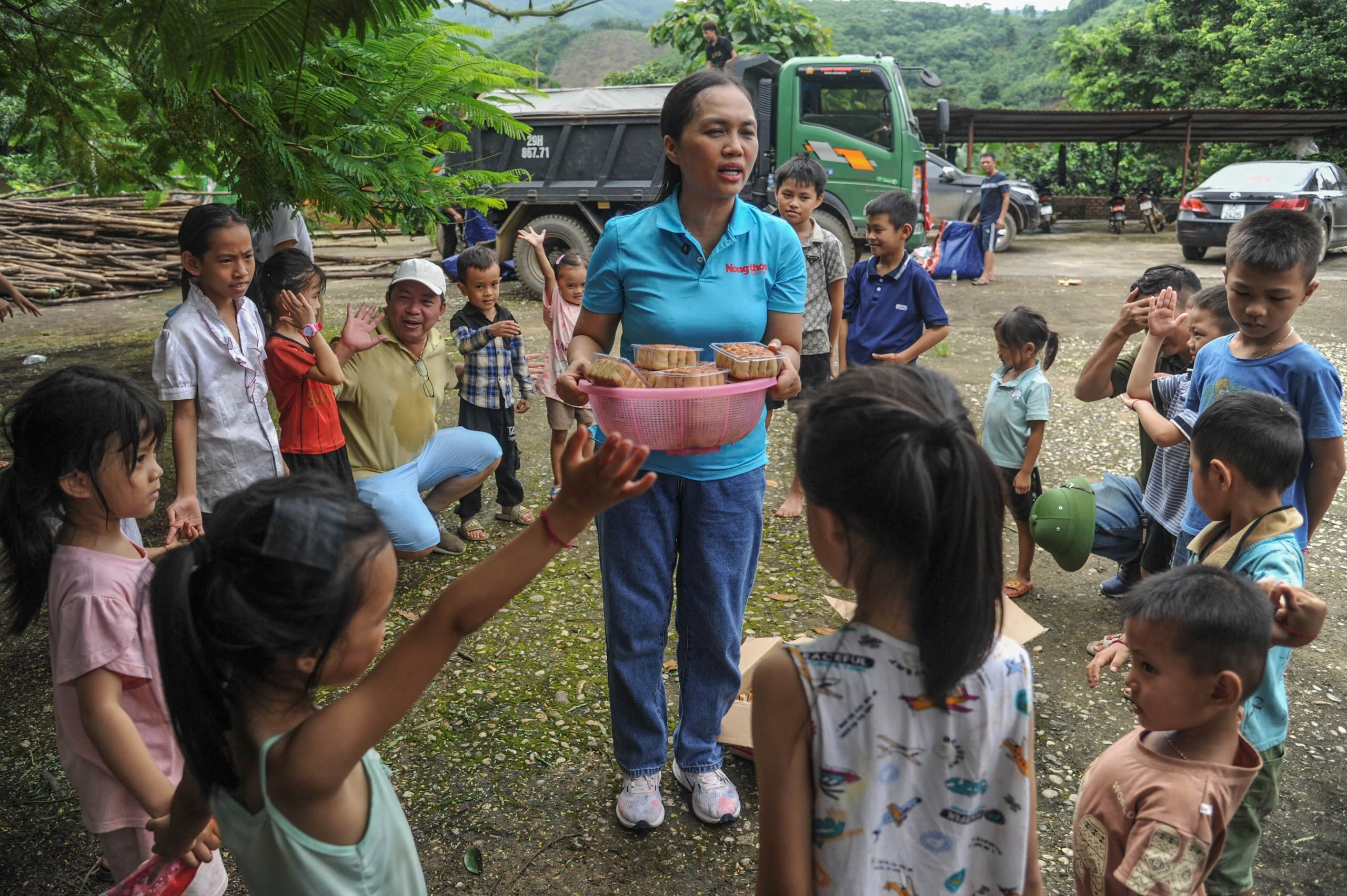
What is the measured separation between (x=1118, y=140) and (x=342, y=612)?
22.6 meters

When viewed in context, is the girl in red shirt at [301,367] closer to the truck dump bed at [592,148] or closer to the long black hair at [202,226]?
the long black hair at [202,226]

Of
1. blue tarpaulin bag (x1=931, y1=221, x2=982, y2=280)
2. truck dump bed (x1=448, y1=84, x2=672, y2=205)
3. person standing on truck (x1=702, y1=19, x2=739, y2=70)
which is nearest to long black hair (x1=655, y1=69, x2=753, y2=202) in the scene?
truck dump bed (x1=448, y1=84, x2=672, y2=205)

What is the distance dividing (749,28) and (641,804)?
17.4 m

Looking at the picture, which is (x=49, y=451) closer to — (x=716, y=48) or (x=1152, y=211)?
(x=716, y=48)

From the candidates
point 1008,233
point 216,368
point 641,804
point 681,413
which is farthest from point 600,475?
point 1008,233

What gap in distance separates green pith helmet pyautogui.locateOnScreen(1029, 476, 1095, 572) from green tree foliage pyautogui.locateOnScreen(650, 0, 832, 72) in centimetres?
1526

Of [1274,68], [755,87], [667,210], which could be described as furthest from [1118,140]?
[667,210]

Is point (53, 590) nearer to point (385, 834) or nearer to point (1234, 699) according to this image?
point (385, 834)

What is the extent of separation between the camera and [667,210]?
2445 millimetres

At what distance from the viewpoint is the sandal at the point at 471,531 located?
4.74 metres

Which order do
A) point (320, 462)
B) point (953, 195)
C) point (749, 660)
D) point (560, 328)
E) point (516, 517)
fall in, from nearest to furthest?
point (749, 660) → point (320, 462) → point (516, 517) → point (560, 328) → point (953, 195)

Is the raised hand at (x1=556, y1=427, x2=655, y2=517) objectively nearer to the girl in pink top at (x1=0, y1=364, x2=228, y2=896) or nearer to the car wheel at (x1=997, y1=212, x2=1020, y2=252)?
the girl in pink top at (x1=0, y1=364, x2=228, y2=896)

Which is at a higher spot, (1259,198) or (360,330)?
(1259,198)

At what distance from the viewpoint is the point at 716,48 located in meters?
13.3
